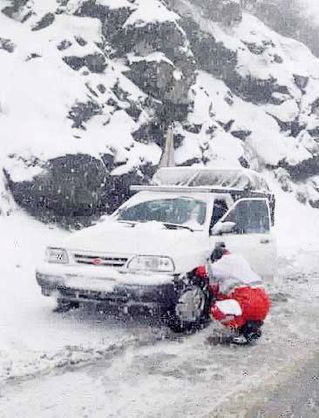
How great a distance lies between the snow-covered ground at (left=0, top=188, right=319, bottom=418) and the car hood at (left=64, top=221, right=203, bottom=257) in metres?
0.95

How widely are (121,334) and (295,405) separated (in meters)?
2.44

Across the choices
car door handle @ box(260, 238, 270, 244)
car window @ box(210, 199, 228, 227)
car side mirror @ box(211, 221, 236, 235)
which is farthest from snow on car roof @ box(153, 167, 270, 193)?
car side mirror @ box(211, 221, 236, 235)

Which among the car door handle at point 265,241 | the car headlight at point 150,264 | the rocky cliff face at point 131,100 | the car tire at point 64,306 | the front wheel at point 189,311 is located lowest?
the rocky cliff face at point 131,100

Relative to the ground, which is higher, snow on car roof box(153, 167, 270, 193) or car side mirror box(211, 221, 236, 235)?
car side mirror box(211, 221, 236, 235)

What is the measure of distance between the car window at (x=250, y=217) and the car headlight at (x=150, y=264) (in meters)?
1.77

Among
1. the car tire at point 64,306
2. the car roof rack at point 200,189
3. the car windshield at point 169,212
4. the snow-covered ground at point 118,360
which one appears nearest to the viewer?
the snow-covered ground at point 118,360

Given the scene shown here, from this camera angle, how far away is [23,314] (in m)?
7.36

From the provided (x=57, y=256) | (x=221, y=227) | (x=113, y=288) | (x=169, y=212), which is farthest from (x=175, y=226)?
(x=57, y=256)

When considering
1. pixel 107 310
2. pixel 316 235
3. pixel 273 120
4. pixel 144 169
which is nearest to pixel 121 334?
pixel 107 310

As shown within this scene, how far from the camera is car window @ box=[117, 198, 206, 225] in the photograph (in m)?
7.93

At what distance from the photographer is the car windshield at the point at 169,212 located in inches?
311

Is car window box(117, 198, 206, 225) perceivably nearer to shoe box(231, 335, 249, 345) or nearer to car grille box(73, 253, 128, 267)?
car grille box(73, 253, 128, 267)

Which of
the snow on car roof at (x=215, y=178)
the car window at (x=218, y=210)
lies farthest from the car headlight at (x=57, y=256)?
the snow on car roof at (x=215, y=178)

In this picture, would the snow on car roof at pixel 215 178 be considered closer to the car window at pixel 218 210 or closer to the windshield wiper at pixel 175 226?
the car window at pixel 218 210
